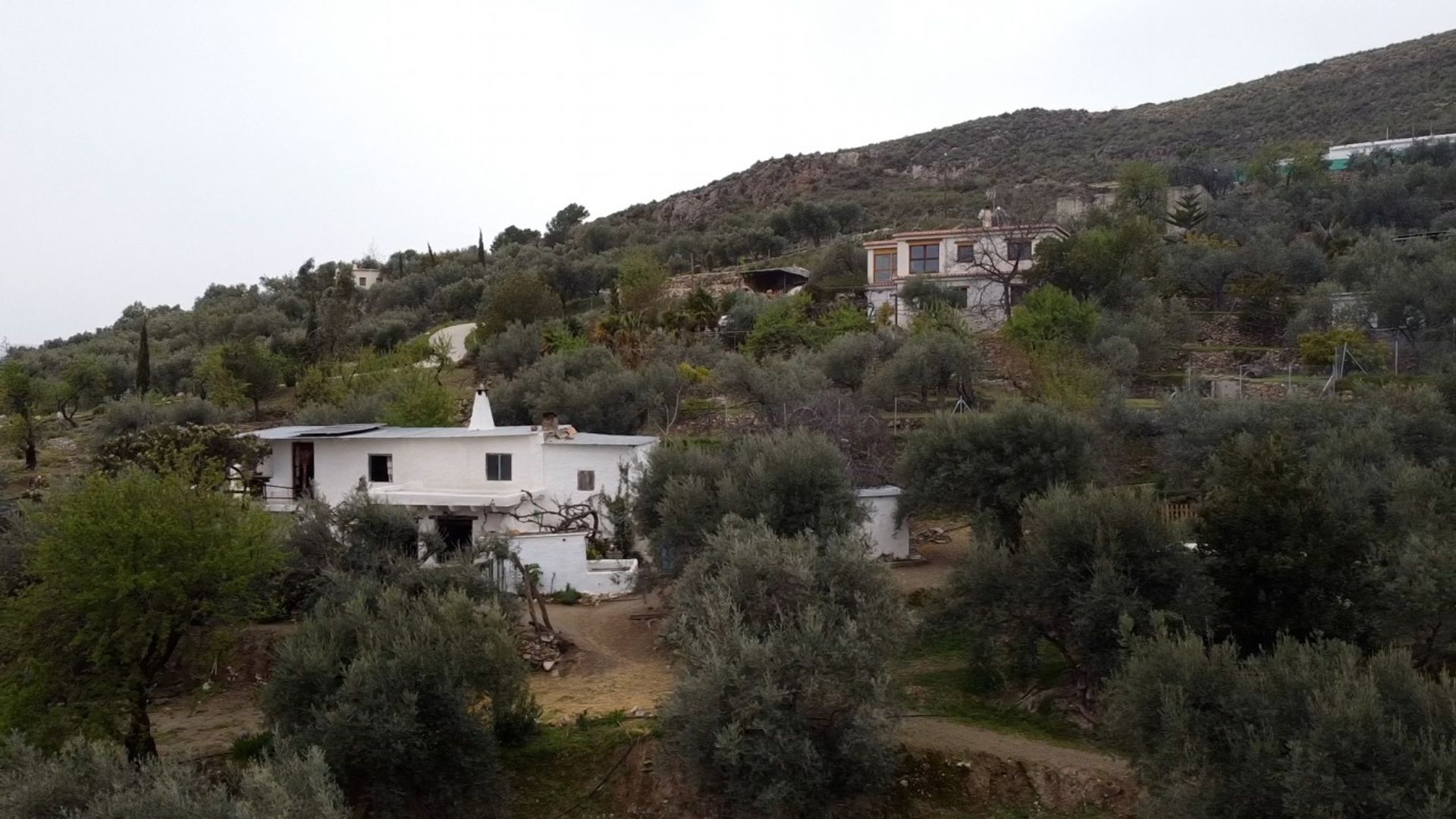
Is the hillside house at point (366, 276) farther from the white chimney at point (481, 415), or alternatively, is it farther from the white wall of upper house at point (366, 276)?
the white chimney at point (481, 415)

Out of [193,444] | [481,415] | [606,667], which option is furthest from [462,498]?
[606,667]

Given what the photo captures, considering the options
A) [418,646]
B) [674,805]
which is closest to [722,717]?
[674,805]

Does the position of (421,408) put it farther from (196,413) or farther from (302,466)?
(196,413)

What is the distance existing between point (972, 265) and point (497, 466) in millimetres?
26473

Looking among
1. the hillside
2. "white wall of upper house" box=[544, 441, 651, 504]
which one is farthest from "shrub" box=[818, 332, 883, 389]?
the hillside

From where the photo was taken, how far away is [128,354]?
6047 centimetres

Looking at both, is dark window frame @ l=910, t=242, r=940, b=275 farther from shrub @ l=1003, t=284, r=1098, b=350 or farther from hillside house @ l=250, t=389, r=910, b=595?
hillside house @ l=250, t=389, r=910, b=595

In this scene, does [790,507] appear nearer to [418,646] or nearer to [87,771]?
[418,646]

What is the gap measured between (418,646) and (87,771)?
12.9 ft

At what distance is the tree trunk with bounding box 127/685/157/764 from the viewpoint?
15281 millimetres

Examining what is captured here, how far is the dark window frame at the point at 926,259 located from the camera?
46875 millimetres

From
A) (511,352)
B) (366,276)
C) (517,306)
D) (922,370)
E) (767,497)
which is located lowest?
(767,497)

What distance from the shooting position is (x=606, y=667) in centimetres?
1923

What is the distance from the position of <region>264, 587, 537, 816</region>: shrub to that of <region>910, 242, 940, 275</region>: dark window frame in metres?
35.1
